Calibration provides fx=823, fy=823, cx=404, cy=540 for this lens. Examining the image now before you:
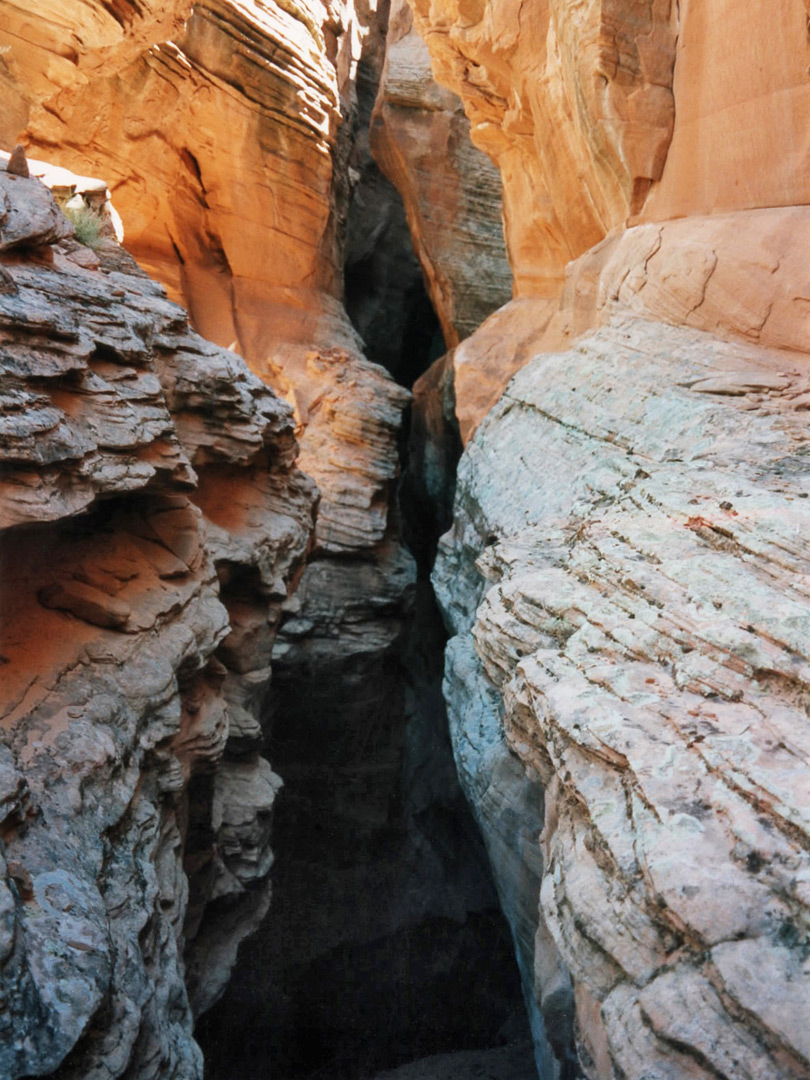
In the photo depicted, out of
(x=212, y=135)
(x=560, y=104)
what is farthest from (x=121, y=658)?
(x=212, y=135)

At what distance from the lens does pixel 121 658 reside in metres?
4.99

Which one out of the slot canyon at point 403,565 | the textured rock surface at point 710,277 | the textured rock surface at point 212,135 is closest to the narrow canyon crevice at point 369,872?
the slot canyon at point 403,565

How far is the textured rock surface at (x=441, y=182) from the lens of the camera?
15109mm

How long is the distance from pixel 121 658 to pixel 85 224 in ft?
12.5

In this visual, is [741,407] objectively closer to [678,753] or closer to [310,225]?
[678,753]

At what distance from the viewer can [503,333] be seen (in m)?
11.7

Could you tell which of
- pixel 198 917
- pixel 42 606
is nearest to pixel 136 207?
pixel 42 606

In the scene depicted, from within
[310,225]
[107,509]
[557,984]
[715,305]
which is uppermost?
[310,225]

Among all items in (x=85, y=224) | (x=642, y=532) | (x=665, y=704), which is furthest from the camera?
(x=85, y=224)

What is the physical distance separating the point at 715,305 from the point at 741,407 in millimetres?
1404

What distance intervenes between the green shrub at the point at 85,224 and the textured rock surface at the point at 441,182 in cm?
983

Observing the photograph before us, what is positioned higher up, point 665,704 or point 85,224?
point 85,224

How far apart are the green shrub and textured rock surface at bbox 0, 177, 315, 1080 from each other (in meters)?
0.21

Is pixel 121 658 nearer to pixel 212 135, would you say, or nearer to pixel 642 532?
pixel 642 532
